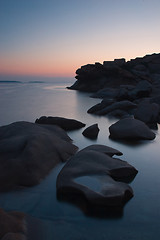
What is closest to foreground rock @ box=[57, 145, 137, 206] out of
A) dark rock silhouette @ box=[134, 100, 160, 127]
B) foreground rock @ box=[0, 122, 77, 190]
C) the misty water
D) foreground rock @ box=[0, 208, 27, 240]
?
the misty water

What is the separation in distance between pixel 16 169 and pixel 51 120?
4113 millimetres

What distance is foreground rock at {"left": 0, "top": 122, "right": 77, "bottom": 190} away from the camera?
10.6 ft

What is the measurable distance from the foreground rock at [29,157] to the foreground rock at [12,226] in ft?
2.69

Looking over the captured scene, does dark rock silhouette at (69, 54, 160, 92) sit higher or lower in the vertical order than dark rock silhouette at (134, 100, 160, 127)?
higher

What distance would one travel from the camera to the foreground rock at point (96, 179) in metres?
2.66

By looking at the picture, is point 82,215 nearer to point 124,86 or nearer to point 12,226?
point 12,226

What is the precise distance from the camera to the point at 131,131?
584cm

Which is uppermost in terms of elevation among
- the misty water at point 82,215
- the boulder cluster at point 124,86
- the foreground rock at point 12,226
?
the boulder cluster at point 124,86

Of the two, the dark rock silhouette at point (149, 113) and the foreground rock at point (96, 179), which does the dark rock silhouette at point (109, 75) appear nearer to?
the dark rock silhouette at point (149, 113)

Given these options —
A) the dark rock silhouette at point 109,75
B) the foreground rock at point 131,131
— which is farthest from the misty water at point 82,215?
the dark rock silhouette at point 109,75

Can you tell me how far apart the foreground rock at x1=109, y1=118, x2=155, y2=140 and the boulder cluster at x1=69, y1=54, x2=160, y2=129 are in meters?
2.00

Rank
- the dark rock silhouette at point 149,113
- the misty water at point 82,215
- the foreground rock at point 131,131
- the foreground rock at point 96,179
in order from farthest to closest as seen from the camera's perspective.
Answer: the dark rock silhouette at point 149,113 → the foreground rock at point 131,131 → the foreground rock at point 96,179 → the misty water at point 82,215

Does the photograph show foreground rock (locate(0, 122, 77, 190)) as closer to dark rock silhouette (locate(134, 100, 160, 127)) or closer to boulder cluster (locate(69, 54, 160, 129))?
dark rock silhouette (locate(134, 100, 160, 127))

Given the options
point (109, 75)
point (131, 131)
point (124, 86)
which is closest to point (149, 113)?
point (131, 131)
